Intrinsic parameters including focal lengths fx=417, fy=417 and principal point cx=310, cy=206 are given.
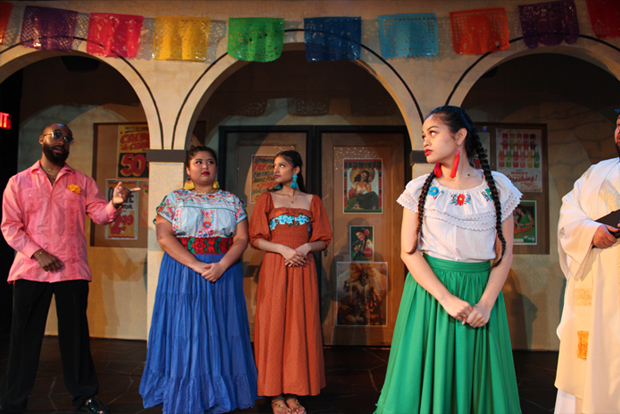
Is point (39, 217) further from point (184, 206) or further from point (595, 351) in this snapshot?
point (595, 351)

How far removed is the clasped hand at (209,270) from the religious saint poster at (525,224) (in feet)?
10.3

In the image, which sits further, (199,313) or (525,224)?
(525,224)

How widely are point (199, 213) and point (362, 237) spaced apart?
84.3 inches

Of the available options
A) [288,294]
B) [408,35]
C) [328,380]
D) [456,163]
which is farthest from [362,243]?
[456,163]

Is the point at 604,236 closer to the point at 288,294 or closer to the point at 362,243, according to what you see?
the point at 288,294

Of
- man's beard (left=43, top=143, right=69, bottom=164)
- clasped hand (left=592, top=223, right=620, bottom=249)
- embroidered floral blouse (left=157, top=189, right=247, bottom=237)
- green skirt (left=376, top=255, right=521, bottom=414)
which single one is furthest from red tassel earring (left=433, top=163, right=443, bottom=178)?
man's beard (left=43, top=143, right=69, bottom=164)

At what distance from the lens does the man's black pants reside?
8.46 ft

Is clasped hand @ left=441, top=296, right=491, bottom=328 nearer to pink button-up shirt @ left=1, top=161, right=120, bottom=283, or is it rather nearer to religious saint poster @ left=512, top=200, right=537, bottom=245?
pink button-up shirt @ left=1, top=161, right=120, bottom=283

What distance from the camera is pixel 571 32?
10.3ft

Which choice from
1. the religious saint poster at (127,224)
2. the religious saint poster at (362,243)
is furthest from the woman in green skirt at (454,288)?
the religious saint poster at (127,224)

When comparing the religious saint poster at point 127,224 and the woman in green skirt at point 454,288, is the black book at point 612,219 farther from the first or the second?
the religious saint poster at point 127,224

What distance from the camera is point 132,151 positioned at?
14.7 feet

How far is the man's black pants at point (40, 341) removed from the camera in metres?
2.58

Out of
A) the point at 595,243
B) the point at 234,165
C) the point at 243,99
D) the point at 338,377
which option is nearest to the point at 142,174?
the point at 234,165
